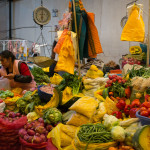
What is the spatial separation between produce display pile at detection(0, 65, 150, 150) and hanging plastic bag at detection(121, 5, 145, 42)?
842mm

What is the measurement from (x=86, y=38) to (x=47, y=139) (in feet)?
6.44

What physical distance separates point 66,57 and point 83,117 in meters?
1.14

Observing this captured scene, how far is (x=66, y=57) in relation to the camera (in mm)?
3352

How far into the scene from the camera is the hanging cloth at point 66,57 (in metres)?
3.27

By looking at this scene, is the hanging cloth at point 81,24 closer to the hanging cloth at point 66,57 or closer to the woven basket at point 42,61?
the hanging cloth at point 66,57

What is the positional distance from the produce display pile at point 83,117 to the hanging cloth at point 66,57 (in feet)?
0.97

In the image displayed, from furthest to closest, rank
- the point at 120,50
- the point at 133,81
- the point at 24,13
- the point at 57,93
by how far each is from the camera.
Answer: the point at 24,13, the point at 120,50, the point at 57,93, the point at 133,81

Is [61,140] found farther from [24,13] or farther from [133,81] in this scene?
[24,13]

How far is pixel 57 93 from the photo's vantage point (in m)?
3.21

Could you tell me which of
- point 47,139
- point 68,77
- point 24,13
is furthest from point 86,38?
point 24,13

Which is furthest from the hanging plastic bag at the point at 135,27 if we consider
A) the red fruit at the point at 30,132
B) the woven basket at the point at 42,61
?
the red fruit at the point at 30,132

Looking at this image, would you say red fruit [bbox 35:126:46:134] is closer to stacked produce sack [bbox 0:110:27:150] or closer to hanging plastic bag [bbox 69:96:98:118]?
stacked produce sack [bbox 0:110:27:150]

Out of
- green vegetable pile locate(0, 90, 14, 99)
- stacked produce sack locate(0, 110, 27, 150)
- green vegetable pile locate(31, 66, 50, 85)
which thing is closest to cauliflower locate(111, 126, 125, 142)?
stacked produce sack locate(0, 110, 27, 150)

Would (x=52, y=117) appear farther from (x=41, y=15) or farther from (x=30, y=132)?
(x=41, y=15)
